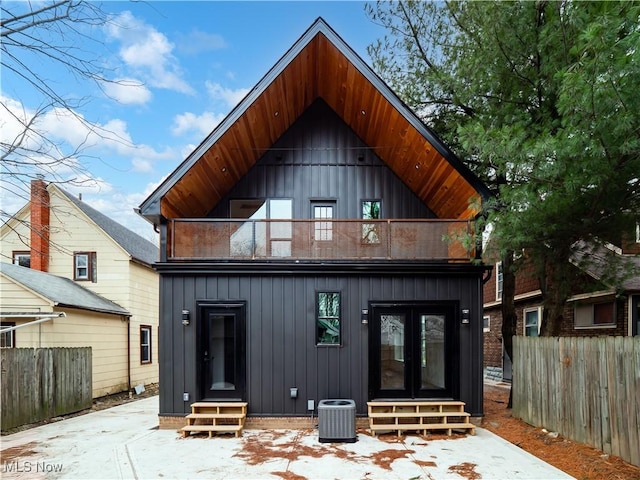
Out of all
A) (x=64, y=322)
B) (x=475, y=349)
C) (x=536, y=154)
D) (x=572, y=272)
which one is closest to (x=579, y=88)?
(x=536, y=154)

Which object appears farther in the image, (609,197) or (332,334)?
(332,334)

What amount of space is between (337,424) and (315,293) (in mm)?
2315

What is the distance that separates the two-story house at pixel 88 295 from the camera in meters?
9.57

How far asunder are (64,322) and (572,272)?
11809 mm

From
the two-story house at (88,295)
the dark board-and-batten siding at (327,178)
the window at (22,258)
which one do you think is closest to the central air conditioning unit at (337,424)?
the dark board-and-batten siding at (327,178)

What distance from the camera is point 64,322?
33.1ft

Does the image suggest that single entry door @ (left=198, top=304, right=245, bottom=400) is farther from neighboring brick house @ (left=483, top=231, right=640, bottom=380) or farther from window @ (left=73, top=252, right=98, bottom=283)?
window @ (left=73, top=252, right=98, bottom=283)

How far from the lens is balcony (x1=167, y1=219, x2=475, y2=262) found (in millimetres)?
7691

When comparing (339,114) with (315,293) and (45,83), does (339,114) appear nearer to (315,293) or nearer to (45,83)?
(315,293)

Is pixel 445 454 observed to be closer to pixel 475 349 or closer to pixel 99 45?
pixel 475 349

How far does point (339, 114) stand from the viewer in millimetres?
9227

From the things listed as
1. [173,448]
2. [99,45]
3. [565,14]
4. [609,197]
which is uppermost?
[565,14]

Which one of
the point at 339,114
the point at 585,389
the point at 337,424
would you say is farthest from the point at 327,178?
the point at 585,389

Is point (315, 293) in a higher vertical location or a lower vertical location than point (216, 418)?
higher
